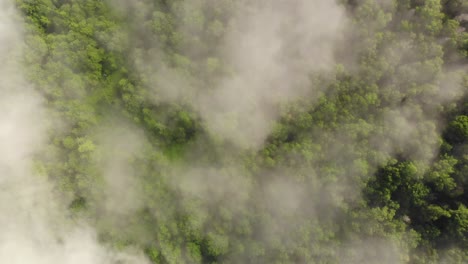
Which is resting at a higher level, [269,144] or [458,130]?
[458,130]

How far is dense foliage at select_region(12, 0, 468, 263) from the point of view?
18438 mm

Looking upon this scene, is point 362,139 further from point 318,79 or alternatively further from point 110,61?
point 110,61

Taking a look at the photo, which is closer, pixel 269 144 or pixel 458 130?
pixel 458 130

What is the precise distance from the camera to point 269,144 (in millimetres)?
19297

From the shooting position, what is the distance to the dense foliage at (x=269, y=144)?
18438 millimetres

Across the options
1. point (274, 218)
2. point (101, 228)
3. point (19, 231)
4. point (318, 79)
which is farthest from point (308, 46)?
point (19, 231)

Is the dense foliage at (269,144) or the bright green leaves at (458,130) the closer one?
the bright green leaves at (458,130)

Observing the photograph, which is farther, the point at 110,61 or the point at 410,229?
the point at 110,61

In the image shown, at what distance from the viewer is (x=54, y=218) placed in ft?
61.0

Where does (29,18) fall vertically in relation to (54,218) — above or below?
above

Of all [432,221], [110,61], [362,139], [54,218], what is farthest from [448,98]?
[54,218]

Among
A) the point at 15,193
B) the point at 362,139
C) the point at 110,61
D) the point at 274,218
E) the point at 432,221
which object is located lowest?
the point at 15,193

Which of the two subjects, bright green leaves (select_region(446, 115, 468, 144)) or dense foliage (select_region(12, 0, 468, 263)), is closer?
bright green leaves (select_region(446, 115, 468, 144))

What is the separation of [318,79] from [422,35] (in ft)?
20.2
